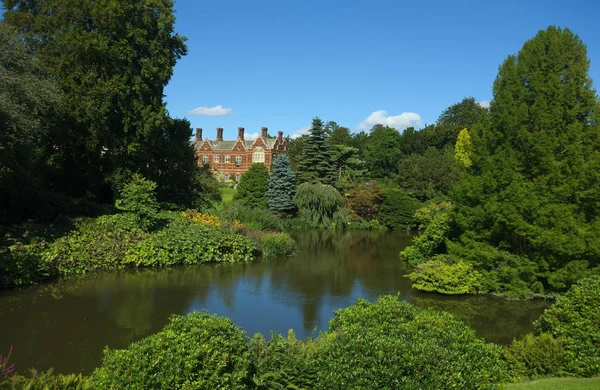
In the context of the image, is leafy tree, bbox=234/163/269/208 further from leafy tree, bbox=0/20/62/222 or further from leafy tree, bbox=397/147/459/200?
leafy tree, bbox=0/20/62/222

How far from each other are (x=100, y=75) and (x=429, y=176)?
28838mm

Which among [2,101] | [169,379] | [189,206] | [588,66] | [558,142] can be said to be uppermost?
[588,66]

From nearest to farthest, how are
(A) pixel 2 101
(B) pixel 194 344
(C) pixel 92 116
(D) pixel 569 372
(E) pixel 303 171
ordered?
1. (B) pixel 194 344
2. (D) pixel 569 372
3. (A) pixel 2 101
4. (C) pixel 92 116
5. (E) pixel 303 171

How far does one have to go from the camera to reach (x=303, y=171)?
127ft

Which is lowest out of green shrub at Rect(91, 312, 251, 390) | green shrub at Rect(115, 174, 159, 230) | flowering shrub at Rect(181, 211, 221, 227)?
green shrub at Rect(91, 312, 251, 390)

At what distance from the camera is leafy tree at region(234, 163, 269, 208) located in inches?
1458

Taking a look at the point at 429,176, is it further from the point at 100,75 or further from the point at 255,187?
the point at 100,75

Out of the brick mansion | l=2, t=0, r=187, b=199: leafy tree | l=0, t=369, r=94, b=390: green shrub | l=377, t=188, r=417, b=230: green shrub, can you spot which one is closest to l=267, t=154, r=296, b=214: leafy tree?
l=377, t=188, r=417, b=230: green shrub

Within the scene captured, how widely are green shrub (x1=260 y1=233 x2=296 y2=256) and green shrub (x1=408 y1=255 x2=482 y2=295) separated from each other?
7.41m

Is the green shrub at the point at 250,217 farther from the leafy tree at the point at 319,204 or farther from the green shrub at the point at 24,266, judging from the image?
the leafy tree at the point at 319,204

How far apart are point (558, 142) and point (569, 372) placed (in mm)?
8784

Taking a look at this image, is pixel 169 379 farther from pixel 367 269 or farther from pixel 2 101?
pixel 367 269

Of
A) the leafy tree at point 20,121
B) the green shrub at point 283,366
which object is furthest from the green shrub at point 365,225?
the green shrub at point 283,366

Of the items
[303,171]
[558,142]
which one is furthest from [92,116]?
[303,171]
